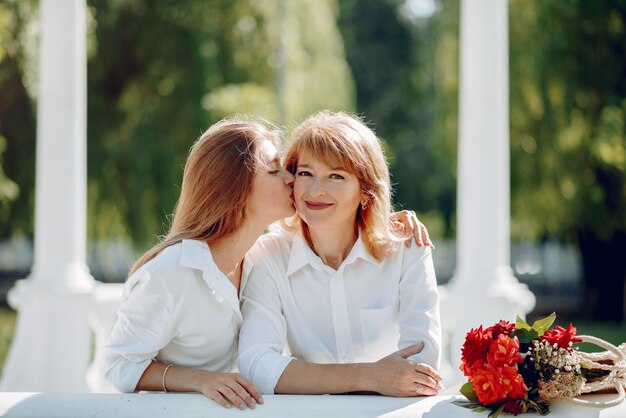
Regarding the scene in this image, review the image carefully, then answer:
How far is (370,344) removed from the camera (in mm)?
3832

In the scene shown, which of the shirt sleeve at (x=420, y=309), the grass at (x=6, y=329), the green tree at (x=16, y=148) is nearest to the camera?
the shirt sleeve at (x=420, y=309)

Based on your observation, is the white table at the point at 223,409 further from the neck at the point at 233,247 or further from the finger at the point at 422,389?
the neck at the point at 233,247

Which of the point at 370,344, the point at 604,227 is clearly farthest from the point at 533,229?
the point at 370,344

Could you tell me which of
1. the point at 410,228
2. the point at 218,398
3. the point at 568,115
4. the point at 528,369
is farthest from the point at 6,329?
the point at 528,369

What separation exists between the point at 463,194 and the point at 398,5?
1831 centimetres

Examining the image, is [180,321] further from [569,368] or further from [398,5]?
[398,5]

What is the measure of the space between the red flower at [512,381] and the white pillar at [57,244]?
4734 millimetres

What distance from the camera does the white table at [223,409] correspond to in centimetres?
303

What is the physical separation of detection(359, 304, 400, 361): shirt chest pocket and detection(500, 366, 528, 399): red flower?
0.89 m

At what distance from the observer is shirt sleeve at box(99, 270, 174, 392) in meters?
3.40

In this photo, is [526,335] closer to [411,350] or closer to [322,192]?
[411,350]

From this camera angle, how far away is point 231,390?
315 centimetres

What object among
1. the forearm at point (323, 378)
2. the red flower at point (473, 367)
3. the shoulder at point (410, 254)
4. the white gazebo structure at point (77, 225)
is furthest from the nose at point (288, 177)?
the white gazebo structure at point (77, 225)

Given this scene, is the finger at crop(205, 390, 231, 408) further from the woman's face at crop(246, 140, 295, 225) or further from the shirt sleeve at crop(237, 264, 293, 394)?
the woman's face at crop(246, 140, 295, 225)
